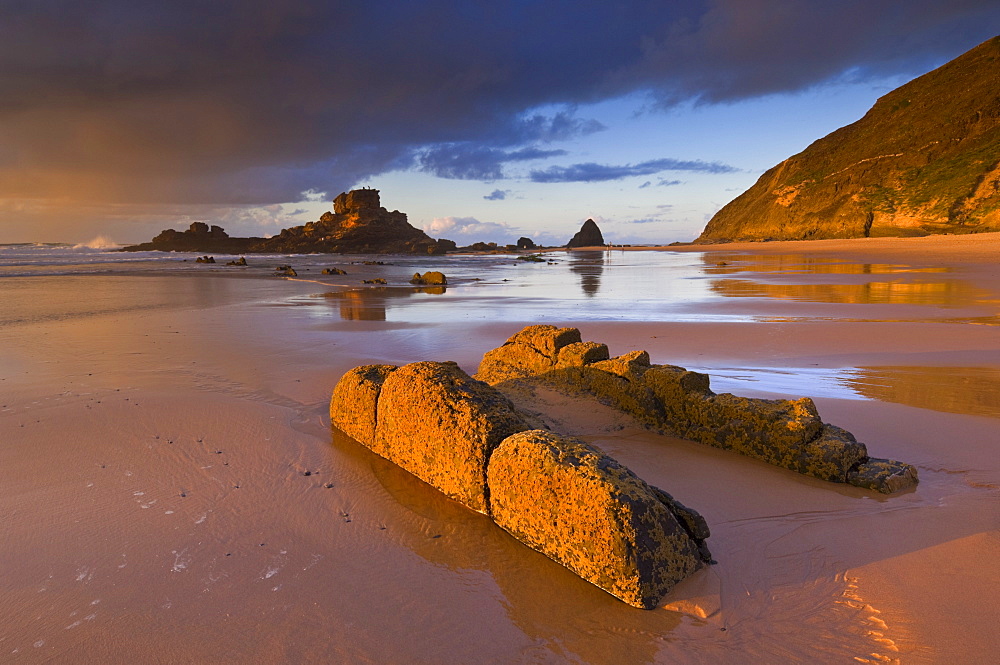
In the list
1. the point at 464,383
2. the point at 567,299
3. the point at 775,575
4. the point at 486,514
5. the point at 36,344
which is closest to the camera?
the point at 775,575

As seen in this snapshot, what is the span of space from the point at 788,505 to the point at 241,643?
323 centimetres

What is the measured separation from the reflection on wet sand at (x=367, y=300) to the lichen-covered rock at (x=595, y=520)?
9920 millimetres

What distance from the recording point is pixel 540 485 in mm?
2811

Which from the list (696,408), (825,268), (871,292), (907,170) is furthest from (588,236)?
(696,408)

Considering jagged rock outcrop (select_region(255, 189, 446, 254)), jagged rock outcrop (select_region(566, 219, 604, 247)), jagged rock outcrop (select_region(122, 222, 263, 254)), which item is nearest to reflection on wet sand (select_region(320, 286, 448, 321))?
jagged rock outcrop (select_region(255, 189, 446, 254))

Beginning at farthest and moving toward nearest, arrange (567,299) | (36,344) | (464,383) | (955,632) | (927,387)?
(567,299), (36,344), (927,387), (464,383), (955,632)

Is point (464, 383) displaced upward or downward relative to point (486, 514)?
upward

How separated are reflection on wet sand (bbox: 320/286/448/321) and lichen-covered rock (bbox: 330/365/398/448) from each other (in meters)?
7.62

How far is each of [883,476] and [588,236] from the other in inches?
5332

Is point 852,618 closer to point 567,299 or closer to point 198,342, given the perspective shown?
point 198,342

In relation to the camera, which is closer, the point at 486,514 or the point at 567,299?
the point at 486,514

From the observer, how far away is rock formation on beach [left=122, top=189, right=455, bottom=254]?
89.7m

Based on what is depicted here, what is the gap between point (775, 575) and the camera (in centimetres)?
263

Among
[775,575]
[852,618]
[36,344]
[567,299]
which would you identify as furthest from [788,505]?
[567,299]
